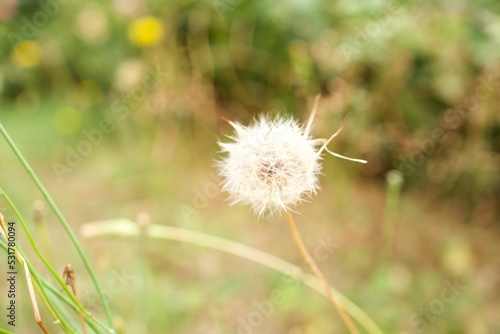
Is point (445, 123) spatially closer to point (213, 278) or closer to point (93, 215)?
point (213, 278)

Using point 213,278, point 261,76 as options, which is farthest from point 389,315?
point 261,76

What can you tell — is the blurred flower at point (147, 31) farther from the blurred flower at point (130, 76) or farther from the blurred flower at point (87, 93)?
the blurred flower at point (87, 93)

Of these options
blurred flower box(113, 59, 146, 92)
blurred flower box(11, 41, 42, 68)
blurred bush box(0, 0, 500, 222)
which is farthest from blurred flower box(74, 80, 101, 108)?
blurred flower box(113, 59, 146, 92)

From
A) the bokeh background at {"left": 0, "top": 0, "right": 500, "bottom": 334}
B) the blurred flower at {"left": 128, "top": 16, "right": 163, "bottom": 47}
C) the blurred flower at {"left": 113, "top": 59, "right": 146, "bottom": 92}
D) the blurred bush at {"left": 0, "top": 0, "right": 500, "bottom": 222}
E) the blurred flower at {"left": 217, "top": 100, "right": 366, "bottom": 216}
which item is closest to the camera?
the blurred flower at {"left": 217, "top": 100, "right": 366, "bottom": 216}

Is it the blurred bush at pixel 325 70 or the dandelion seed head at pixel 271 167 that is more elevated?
the blurred bush at pixel 325 70

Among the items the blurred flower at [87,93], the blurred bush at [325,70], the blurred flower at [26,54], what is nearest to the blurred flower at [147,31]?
the blurred bush at [325,70]

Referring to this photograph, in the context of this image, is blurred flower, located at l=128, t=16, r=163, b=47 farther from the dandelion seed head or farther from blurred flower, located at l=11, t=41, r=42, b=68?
the dandelion seed head

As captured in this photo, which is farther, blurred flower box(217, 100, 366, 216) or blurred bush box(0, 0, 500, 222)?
blurred bush box(0, 0, 500, 222)

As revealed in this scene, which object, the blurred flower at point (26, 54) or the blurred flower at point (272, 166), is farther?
the blurred flower at point (26, 54)
